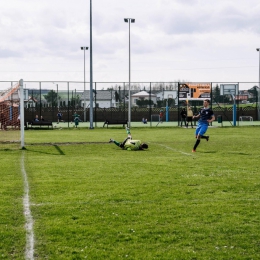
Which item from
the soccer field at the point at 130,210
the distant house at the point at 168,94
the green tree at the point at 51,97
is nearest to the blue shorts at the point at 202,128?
the soccer field at the point at 130,210

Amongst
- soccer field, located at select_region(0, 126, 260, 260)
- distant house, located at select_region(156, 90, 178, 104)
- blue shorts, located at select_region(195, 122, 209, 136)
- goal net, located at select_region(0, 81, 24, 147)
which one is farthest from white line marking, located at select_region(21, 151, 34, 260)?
distant house, located at select_region(156, 90, 178, 104)

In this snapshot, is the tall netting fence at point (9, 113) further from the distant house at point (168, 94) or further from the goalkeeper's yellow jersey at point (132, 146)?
the distant house at point (168, 94)

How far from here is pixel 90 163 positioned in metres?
14.5

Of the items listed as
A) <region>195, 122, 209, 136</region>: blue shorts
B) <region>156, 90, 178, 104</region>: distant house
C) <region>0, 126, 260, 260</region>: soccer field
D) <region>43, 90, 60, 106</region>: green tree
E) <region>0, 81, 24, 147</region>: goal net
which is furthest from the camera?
<region>156, 90, 178, 104</region>: distant house

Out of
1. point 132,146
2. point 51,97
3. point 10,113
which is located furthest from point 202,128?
point 51,97

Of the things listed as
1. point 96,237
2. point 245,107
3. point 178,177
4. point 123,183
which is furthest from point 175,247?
point 245,107

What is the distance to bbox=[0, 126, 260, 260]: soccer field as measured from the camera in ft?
19.4

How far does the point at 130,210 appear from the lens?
7871 mm

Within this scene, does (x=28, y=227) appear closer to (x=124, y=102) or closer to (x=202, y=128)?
(x=202, y=128)

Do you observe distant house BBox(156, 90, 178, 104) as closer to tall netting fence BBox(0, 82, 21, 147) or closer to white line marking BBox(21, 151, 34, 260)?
tall netting fence BBox(0, 82, 21, 147)

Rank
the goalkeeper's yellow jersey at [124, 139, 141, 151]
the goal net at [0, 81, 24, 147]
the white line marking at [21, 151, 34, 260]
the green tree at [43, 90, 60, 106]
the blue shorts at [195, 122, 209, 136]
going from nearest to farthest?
the white line marking at [21, 151, 34, 260] → the blue shorts at [195, 122, 209, 136] → the goalkeeper's yellow jersey at [124, 139, 141, 151] → the goal net at [0, 81, 24, 147] → the green tree at [43, 90, 60, 106]

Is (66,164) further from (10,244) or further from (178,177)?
(10,244)

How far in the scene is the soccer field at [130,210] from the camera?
5.90 metres

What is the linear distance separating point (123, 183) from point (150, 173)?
67.0 inches
